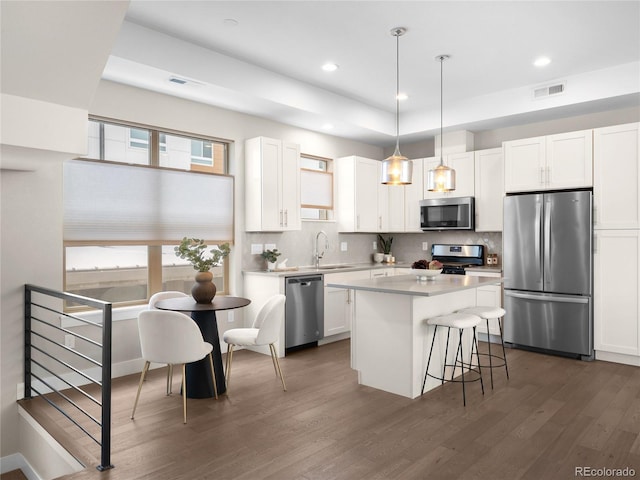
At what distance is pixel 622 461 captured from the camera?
257 centimetres

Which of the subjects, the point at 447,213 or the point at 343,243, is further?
the point at 343,243

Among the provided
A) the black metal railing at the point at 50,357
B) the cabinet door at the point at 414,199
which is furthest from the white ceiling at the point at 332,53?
the black metal railing at the point at 50,357

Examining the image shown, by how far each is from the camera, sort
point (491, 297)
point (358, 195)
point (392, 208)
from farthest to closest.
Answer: point (392, 208), point (358, 195), point (491, 297)

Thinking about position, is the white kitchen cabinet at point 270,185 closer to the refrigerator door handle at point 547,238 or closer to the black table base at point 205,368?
the black table base at point 205,368

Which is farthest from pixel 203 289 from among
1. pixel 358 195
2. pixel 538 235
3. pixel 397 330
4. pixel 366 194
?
pixel 538 235

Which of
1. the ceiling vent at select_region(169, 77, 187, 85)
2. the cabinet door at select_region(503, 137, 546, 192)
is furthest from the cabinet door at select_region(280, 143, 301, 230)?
the cabinet door at select_region(503, 137, 546, 192)

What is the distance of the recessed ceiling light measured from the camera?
4.36 meters

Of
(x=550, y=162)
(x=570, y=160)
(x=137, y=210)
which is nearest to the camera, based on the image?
→ (x=137, y=210)

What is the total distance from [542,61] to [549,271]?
2.14 m

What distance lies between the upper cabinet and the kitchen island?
167cm

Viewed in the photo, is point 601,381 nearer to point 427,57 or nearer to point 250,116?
point 427,57

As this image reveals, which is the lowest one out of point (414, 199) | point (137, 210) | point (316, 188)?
point (137, 210)

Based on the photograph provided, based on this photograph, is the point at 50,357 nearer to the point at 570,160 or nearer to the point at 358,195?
the point at 358,195

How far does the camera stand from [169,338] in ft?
10.3
